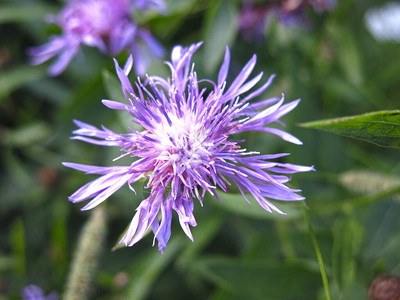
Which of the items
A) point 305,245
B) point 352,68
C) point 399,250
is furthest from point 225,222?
point 352,68

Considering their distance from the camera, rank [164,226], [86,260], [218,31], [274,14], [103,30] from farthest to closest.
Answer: [274,14] → [103,30] → [218,31] → [86,260] → [164,226]

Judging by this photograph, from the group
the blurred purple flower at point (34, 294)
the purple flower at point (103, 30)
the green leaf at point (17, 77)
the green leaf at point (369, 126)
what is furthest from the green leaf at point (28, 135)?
the green leaf at point (369, 126)

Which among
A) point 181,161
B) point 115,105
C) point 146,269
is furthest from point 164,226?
point 146,269

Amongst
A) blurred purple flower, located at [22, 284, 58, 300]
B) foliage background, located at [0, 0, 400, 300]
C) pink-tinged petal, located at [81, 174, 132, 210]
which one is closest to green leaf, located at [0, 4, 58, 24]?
foliage background, located at [0, 0, 400, 300]

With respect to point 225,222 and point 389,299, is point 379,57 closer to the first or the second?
point 225,222

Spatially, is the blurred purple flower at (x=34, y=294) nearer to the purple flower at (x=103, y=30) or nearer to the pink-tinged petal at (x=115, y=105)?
the purple flower at (x=103, y=30)

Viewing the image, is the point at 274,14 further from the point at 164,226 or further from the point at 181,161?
the point at 164,226

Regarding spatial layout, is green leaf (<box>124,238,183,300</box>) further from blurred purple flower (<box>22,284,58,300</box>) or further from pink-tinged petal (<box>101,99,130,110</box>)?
pink-tinged petal (<box>101,99,130,110</box>)

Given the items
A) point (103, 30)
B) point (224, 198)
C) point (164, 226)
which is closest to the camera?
point (164, 226)
